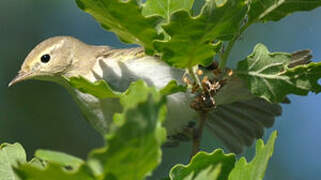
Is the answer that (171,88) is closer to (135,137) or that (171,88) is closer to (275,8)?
(275,8)

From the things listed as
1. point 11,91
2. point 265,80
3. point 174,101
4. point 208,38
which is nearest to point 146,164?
point 208,38

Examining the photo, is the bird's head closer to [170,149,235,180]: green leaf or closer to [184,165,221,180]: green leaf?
[170,149,235,180]: green leaf

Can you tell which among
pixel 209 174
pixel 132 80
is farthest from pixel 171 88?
pixel 132 80

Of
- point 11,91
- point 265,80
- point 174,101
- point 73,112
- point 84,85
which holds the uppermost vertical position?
point 11,91

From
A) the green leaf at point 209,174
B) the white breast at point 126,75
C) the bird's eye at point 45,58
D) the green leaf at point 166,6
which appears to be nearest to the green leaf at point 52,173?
the green leaf at point 209,174

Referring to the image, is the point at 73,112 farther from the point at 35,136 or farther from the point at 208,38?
the point at 208,38
